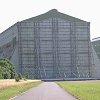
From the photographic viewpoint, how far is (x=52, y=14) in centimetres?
19388

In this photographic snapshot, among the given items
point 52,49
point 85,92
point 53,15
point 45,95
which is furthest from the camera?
point 53,15

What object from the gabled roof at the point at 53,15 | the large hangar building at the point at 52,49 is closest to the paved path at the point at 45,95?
the large hangar building at the point at 52,49

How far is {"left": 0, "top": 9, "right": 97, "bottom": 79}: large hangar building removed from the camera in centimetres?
18350

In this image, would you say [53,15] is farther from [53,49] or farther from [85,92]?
[85,92]

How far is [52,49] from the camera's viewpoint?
185625 mm

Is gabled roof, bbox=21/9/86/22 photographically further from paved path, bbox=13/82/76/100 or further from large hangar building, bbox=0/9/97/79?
paved path, bbox=13/82/76/100

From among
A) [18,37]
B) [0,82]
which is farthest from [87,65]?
[0,82]

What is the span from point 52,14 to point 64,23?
26.8 ft

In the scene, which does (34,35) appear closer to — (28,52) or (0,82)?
(28,52)

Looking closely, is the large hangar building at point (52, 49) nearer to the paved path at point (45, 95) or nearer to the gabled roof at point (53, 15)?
the gabled roof at point (53, 15)

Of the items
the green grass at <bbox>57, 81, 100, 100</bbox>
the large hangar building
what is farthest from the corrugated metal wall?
the green grass at <bbox>57, 81, 100, 100</bbox>

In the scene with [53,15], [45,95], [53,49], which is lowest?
[45,95]

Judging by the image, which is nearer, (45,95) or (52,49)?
(45,95)

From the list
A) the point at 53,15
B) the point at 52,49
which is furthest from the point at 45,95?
the point at 53,15
